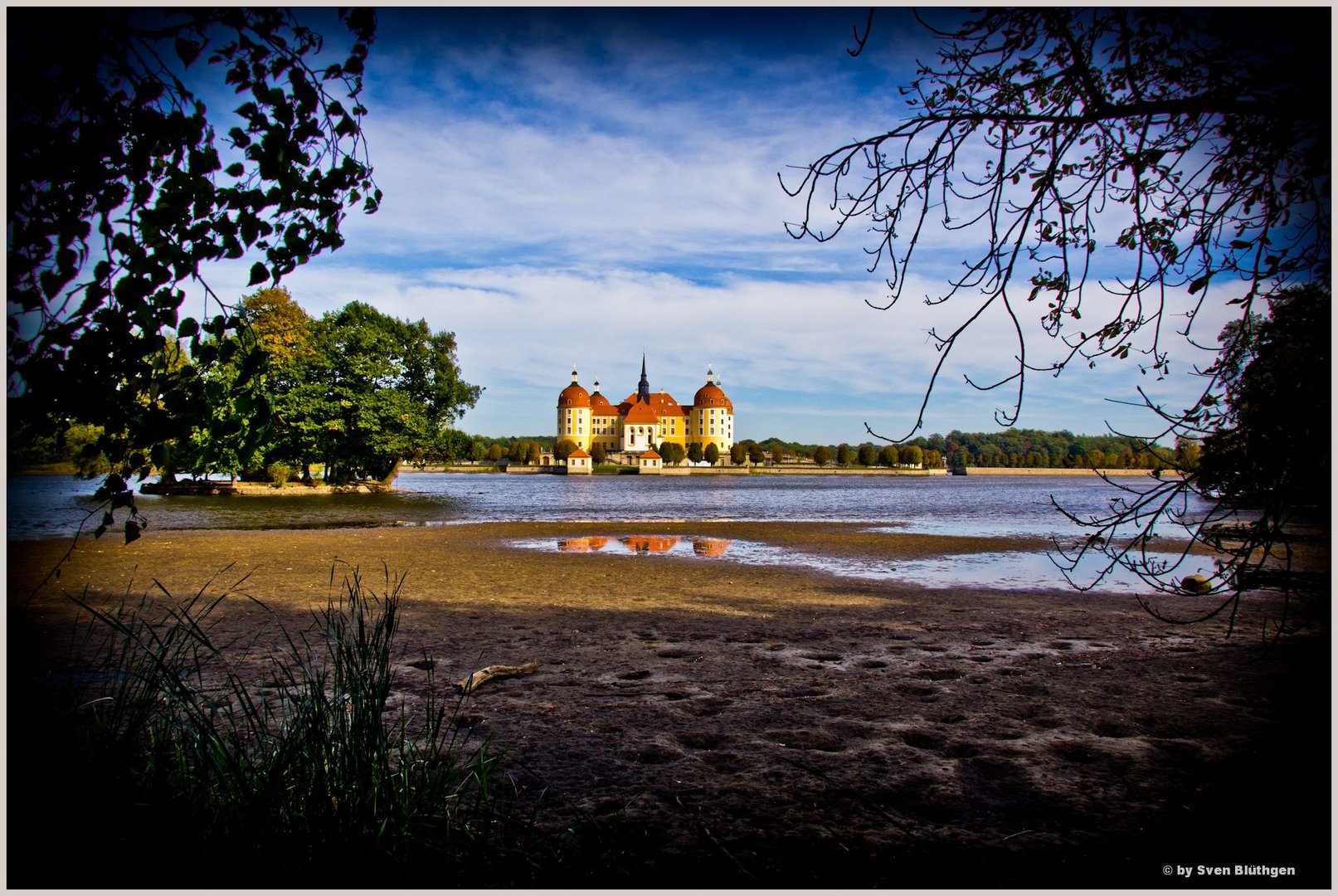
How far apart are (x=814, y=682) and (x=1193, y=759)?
2.41 meters

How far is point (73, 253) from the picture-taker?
2604 mm

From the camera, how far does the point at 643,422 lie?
156500mm

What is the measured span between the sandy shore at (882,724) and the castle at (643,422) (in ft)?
473

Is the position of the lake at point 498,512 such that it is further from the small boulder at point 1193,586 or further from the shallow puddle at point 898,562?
the small boulder at point 1193,586

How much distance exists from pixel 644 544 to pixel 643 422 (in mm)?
138465

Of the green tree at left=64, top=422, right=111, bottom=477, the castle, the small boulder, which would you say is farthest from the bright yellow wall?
the green tree at left=64, top=422, right=111, bottom=477

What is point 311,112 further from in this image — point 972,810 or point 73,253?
point 972,810

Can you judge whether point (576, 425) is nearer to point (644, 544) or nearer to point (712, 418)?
point (712, 418)

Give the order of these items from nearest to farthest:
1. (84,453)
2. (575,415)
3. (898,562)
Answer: (84,453) < (898,562) < (575,415)

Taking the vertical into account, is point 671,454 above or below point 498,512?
above

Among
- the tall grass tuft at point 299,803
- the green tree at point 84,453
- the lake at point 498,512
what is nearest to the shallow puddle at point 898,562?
the lake at point 498,512

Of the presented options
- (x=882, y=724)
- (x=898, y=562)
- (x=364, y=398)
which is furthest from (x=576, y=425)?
(x=882, y=724)

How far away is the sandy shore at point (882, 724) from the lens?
3.32 meters

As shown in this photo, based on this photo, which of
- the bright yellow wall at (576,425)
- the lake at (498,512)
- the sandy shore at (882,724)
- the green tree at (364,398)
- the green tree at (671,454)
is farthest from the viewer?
the bright yellow wall at (576,425)
